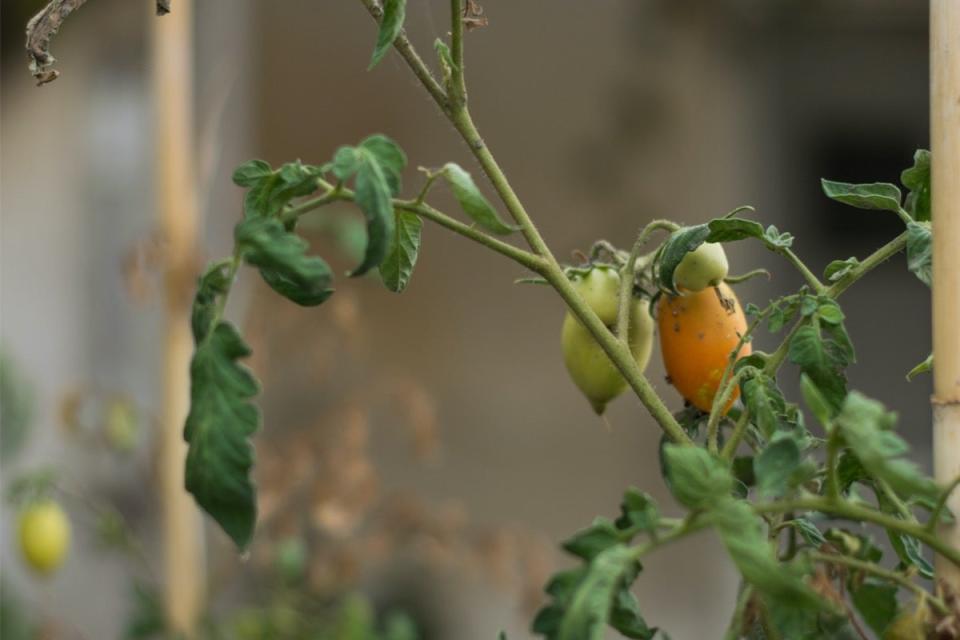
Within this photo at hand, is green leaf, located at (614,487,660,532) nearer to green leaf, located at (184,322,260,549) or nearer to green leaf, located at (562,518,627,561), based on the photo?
green leaf, located at (562,518,627,561)

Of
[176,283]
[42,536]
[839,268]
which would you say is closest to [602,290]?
[839,268]

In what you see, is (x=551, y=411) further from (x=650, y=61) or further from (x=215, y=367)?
(x=215, y=367)

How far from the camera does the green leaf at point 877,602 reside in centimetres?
66

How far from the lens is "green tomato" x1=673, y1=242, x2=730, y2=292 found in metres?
0.85

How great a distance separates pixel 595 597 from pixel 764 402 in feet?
0.62

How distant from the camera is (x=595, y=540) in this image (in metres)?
0.62

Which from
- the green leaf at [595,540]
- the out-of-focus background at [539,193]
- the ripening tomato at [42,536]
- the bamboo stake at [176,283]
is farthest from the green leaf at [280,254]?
the out-of-focus background at [539,193]

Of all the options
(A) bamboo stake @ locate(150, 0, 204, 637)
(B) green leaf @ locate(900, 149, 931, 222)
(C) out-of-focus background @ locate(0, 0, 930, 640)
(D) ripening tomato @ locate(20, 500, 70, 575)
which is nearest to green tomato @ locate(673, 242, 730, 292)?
(B) green leaf @ locate(900, 149, 931, 222)

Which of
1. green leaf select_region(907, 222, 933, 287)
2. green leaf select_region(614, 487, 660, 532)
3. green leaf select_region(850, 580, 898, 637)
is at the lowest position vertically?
green leaf select_region(850, 580, 898, 637)

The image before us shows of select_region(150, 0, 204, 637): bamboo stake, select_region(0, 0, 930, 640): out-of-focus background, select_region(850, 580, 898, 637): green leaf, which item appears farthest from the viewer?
select_region(0, 0, 930, 640): out-of-focus background

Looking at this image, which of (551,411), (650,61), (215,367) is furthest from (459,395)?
(215,367)

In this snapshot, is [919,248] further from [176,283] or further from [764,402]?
[176,283]

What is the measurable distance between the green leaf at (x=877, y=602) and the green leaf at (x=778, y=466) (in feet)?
0.34

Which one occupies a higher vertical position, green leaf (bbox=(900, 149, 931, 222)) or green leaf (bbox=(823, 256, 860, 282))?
green leaf (bbox=(900, 149, 931, 222))
